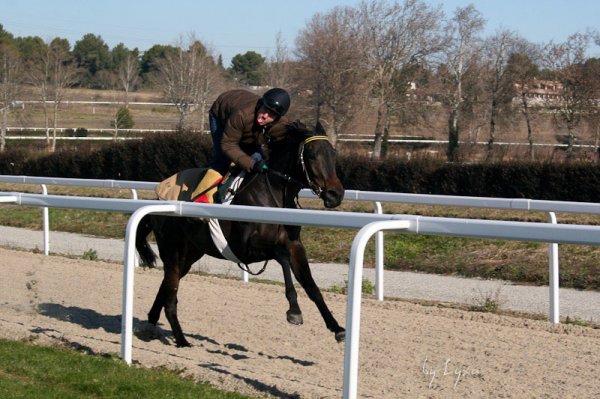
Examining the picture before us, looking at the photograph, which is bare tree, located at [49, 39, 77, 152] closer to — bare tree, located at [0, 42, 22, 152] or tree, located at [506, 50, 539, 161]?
bare tree, located at [0, 42, 22, 152]

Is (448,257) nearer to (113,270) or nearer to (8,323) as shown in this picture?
(113,270)

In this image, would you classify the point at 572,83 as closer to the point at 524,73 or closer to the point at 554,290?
the point at 524,73

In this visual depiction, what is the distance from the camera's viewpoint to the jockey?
20.1 ft

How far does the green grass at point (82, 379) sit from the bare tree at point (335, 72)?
118ft

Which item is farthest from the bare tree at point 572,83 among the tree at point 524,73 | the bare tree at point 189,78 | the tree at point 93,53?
the tree at point 93,53

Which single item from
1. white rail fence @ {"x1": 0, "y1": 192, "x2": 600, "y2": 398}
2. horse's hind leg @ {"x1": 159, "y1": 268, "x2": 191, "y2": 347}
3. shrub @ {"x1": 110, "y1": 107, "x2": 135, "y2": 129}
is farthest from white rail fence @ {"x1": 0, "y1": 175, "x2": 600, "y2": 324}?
shrub @ {"x1": 110, "y1": 107, "x2": 135, "y2": 129}

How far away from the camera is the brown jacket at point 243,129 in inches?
242

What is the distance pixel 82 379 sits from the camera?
15.5 ft

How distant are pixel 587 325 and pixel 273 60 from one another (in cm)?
4872

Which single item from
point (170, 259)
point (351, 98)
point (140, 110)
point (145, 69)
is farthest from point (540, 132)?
point (145, 69)

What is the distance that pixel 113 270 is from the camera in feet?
33.9

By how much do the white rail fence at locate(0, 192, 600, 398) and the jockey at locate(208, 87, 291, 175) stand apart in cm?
66

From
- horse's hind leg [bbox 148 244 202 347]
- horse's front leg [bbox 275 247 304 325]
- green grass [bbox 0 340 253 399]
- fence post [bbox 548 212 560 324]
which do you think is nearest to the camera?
green grass [bbox 0 340 253 399]

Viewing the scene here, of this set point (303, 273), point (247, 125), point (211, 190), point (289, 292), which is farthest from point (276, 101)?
point (289, 292)
